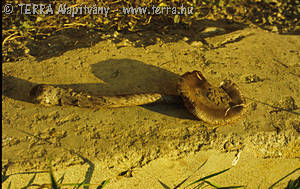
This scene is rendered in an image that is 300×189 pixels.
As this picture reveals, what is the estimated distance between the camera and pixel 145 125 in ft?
8.64

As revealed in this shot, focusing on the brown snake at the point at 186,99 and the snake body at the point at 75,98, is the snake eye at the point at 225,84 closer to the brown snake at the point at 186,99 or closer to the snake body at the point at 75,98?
the brown snake at the point at 186,99

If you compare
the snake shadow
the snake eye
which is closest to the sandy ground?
the snake shadow

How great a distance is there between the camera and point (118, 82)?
9.98 feet

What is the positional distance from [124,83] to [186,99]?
799 millimetres

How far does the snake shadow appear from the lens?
283cm

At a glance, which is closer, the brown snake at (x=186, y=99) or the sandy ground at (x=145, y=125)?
the sandy ground at (x=145, y=125)

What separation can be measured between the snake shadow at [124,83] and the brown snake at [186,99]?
176 mm

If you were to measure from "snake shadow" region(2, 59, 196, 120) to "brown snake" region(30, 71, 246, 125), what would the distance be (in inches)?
6.9

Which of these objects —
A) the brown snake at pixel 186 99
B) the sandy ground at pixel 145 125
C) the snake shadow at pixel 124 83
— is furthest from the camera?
the snake shadow at pixel 124 83

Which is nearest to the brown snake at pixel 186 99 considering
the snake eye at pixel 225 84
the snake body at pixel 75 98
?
the snake body at pixel 75 98

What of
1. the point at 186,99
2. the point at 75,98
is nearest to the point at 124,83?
the point at 75,98

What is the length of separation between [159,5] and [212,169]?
8.57 ft

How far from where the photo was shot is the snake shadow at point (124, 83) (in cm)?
283

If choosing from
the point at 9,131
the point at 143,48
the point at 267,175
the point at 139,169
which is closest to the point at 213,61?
the point at 143,48
